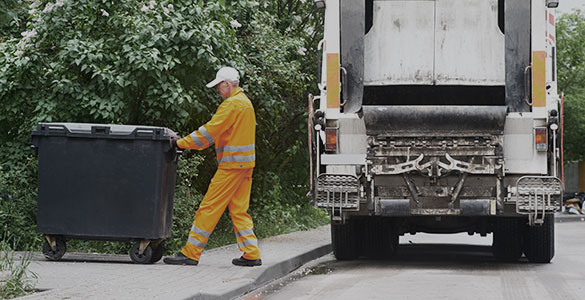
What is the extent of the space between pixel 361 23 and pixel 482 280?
2537 millimetres

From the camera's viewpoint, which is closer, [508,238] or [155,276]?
[155,276]

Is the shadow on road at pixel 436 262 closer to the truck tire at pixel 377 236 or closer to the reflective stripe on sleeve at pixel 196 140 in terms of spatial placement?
the truck tire at pixel 377 236

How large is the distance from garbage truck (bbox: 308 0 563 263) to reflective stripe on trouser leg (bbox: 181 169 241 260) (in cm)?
100

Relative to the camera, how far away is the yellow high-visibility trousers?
7.98 metres

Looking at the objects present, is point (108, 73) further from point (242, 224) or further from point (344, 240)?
point (344, 240)

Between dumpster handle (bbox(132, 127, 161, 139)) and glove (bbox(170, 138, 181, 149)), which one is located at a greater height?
dumpster handle (bbox(132, 127, 161, 139))

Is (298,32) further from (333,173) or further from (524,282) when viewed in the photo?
(524,282)

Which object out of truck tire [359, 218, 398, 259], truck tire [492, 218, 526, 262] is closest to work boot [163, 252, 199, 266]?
truck tire [359, 218, 398, 259]

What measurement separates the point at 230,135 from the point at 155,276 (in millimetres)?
1460

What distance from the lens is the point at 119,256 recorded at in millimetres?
8750

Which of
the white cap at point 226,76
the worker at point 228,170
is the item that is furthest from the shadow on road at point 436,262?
the white cap at point 226,76

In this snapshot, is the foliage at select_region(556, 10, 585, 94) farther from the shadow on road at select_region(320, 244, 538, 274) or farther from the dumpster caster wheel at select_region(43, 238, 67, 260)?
the dumpster caster wheel at select_region(43, 238, 67, 260)

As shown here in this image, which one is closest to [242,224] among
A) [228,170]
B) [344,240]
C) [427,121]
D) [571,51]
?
[228,170]

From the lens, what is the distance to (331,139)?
8789mm
